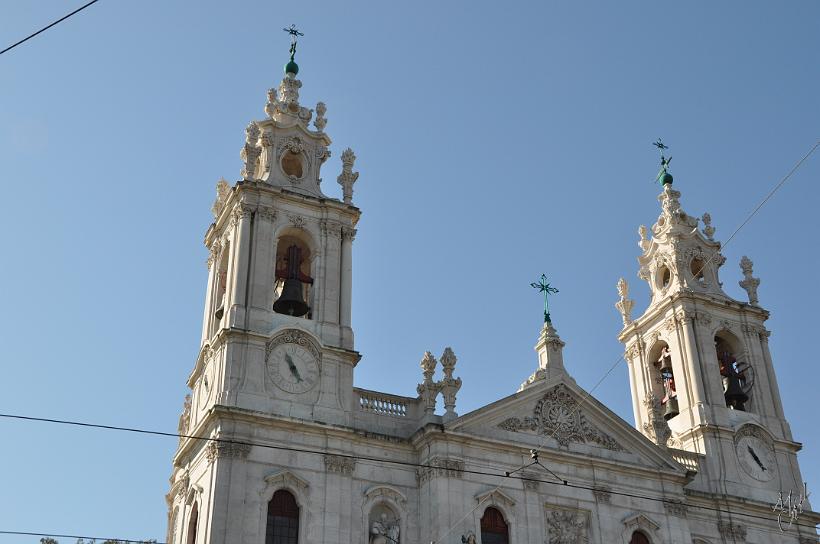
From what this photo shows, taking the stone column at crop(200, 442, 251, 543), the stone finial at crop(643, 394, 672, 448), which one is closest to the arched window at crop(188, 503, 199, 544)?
the stone column at crop(200, 442, 251, 543)

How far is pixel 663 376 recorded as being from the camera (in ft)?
135

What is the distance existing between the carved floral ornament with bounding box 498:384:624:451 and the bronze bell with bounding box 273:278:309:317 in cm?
744

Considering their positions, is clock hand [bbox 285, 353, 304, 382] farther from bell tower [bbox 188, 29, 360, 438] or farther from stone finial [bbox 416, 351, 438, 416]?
stone finial [bbox 416, 351, 438, 416]

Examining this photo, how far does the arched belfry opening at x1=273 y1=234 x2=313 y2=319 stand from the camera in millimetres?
33938

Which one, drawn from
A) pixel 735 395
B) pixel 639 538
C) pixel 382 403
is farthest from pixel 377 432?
pixel 735 395

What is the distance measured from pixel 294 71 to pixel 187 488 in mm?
16783

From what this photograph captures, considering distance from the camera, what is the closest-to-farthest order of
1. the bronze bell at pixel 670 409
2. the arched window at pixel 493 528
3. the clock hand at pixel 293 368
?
the arched window at pixel 493 528
the clock hand at pixel 293 368
the bronze bell at pixel 670 409

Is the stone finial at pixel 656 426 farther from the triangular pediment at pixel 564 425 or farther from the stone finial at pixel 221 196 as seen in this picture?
the stone finial at pixel 221 196

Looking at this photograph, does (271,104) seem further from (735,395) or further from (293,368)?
(735,395)

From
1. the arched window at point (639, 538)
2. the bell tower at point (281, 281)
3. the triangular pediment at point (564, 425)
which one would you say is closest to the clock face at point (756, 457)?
the triangular pediment at point (564, 425)

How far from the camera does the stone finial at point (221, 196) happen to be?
121ft

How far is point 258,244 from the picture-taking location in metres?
33.6

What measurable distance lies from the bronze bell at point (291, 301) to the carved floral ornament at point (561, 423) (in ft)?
24.4

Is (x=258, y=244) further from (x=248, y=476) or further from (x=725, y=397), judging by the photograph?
(x=725, y=397)
